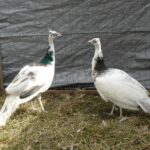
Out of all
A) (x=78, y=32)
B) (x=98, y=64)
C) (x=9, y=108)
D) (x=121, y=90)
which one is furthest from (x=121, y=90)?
(x=78, y=32)

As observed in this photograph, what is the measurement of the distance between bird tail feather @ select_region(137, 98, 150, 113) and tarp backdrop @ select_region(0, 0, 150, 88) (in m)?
1.46

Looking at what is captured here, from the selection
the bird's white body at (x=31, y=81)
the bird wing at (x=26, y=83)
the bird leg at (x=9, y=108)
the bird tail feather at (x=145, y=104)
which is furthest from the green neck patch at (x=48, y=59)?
the bird tail feather at (x=145, y=104)

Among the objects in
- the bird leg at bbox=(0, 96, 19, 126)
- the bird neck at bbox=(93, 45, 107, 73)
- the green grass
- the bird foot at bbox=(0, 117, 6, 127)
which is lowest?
the green grass

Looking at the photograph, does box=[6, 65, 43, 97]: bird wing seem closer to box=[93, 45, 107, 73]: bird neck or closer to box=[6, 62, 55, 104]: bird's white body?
box=[6, 62, 55, 104]: bird's white body

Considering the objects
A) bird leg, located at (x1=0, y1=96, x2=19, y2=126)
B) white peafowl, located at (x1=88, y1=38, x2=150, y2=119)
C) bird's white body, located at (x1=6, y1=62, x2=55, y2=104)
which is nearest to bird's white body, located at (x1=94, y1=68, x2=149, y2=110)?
A: white peafowl, located at (x1=88, y1=38, x2=150, y2=119)

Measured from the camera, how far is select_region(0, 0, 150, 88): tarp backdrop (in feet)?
21.9

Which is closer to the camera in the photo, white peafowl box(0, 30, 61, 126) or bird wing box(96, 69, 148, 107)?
bird wing box(96, 69, 148, 107)

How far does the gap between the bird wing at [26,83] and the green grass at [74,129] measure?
0.37 meters

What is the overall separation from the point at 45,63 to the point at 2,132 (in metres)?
1.03

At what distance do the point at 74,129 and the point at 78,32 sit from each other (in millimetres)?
1758

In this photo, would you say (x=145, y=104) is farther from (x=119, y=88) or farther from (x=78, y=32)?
(x=78, y=32)

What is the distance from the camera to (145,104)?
5.41 m

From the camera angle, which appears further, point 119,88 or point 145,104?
point 119,88

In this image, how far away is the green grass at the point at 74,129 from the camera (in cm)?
508
